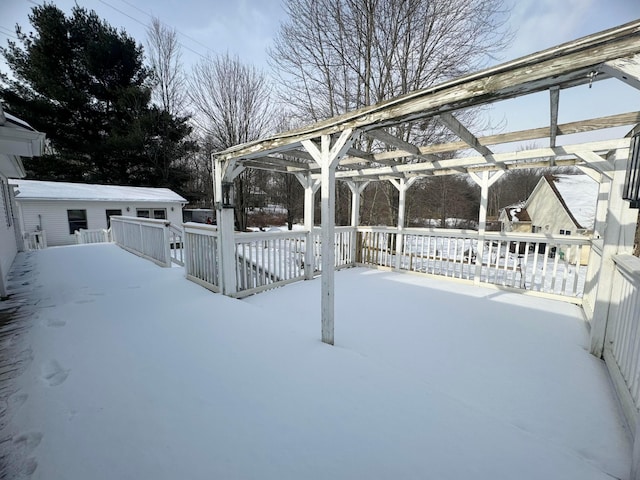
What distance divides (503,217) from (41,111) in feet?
104

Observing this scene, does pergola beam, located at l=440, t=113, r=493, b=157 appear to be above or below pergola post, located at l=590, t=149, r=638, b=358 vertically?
above

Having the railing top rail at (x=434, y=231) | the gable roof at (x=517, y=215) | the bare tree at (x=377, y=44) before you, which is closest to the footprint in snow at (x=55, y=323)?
the railing top rail at (x=434, y=231)

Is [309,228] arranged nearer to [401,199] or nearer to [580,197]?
[401,199]

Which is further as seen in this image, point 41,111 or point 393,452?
point 41,111

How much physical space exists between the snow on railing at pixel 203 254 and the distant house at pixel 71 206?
10.4 m

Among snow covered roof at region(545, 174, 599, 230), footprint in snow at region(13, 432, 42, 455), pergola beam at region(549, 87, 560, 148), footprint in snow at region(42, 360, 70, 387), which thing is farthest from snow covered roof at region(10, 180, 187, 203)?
snow covered roof at region(545, 174, 599, 230)

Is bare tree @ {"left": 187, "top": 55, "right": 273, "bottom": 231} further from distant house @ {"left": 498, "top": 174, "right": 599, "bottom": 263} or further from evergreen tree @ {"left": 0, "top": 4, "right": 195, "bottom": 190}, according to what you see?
distant house @ {"left": 498, "top": 174, "right": 599, "bottom": 263}

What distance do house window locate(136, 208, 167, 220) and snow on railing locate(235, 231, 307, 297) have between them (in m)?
11.7

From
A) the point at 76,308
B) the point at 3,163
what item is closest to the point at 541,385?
the point at 76,308

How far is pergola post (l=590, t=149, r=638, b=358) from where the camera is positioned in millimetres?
2381

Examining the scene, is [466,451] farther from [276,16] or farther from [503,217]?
[503,217]

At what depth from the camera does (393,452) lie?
1.44 m

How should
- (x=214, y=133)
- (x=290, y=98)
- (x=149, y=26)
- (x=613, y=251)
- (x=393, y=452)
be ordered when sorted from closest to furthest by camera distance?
(x=393, y=452) < (x=613, y=251) < (x=290, y=98) < (x=214, y=133) < (x=149, y=26)

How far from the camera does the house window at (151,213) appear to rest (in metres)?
13.4
